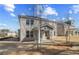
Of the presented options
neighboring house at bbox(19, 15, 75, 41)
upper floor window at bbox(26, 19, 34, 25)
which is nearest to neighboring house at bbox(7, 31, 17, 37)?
neighboring house at bbox(19, 15, 75, 41)

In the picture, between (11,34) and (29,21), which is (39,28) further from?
(11,34)

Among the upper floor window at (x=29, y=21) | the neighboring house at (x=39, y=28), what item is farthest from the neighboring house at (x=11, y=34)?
the upper floor window at (x=29, y=21)

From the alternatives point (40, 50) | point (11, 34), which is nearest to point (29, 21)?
point (11, 34)

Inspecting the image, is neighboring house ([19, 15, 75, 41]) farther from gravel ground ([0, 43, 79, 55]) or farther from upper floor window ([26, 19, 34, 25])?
gravel ground ([0, 43, 79, 55])

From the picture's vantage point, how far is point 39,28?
239 cm

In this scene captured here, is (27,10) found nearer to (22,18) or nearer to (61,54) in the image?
(22,18)

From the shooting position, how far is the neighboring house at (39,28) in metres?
2.34

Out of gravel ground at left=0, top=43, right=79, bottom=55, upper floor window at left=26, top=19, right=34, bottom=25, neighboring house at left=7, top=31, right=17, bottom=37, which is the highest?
upper floor window at left=26, top=19, right=34, bottom=25

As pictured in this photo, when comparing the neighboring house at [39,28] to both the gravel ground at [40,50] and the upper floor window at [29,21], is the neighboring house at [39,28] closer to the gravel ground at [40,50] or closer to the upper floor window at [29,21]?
the upper floor window at [29,21]

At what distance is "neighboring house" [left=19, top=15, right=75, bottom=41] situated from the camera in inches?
92.2

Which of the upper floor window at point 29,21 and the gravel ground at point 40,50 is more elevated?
the upper floor window at point 29,21

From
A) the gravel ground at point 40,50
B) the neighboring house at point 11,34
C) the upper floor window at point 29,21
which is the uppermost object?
the upper floor window at point 29,21
